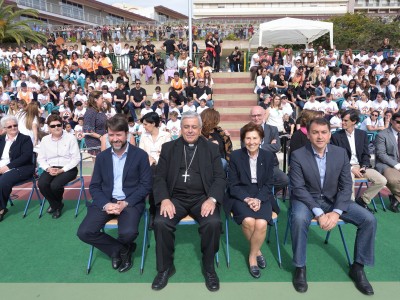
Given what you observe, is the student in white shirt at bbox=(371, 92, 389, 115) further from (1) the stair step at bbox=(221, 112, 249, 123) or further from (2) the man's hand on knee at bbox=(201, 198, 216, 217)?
(2) the man's hand on knee at bbox=(201, 198, 216, 217)

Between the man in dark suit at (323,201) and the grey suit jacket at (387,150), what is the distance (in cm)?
185

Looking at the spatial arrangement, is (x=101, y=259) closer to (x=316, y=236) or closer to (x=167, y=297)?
(x=167, y=297)

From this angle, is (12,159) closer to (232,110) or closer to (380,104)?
(232,110)

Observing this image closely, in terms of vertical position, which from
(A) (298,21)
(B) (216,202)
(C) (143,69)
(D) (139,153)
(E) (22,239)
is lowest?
(E) (22,239)

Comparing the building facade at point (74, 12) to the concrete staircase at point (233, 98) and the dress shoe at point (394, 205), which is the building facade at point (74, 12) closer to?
the concrete staircase at point (233, 98)

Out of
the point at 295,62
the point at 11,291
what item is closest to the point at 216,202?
the point at 11,291

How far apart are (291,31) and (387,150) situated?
10492 millimetres

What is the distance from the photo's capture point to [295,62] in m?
11.7

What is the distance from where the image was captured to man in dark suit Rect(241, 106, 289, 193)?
4.41 metres

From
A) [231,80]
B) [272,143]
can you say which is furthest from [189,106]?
[272,143]

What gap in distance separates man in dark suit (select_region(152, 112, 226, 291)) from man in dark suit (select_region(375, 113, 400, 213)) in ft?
9.30

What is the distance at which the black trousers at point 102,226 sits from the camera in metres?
3.14

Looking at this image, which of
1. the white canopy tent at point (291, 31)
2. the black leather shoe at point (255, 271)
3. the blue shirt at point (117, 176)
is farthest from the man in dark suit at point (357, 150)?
the white canopy tent at point (291, 31)

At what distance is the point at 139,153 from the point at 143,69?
939cm
